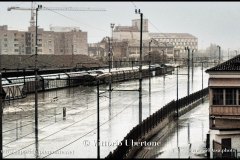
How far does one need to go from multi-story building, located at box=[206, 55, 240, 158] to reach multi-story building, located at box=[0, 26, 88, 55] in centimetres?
12122

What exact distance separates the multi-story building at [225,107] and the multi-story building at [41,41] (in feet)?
398

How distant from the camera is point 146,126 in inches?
1313

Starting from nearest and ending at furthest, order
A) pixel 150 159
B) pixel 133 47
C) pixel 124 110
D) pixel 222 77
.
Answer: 1. pixel 150 159
2. pixel 222 77
3. pixel 124 110
4. pixel 133 47

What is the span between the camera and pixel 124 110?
4803 cm

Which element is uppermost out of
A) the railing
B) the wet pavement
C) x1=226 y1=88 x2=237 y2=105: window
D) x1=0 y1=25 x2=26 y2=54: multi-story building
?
x1=0 y1=25 x2=26 y2=54: multi-story building

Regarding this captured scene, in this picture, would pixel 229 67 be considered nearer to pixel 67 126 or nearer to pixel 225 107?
pixel 225 107

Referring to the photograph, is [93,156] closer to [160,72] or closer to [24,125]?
[24,125]

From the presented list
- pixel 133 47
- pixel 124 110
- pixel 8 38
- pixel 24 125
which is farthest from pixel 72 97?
pixel 133 47

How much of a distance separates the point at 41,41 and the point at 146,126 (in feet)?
459

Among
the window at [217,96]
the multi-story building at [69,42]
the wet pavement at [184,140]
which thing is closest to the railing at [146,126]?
the wet pavement at [184,140]

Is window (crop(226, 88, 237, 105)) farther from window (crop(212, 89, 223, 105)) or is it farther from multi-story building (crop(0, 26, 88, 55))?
multi-story building (crop(0, 26, 88, 55))

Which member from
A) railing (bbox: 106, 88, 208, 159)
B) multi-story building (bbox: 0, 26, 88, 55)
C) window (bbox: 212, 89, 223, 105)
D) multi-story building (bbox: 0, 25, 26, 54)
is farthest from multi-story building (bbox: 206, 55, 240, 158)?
multi-story building (bbox: 0, 25, 26, 54)

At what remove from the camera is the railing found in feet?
81.4

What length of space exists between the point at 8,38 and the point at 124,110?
122 meters
